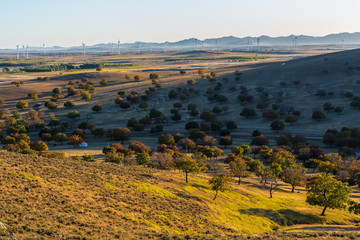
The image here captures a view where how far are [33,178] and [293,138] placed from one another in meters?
76.5

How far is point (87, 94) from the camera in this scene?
161m

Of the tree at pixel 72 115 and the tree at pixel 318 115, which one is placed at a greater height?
the tree at pixel 318 115

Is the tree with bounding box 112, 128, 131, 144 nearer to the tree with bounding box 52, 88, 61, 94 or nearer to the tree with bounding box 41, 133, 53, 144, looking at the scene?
the tree with bounding box 41, 133, 53, 144

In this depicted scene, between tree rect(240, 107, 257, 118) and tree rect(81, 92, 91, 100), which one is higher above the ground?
tree rect(81, 92, 91, 100)

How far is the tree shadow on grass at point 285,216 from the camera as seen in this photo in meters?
Result: 47.5

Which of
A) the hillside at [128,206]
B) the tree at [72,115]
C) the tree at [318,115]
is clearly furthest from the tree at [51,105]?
the tree at [318,115]

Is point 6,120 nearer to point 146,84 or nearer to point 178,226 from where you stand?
point 146,84

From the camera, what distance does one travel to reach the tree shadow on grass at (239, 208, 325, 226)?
47456mm

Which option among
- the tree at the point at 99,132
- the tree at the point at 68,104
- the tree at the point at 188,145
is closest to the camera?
the tree at the point at 188,145

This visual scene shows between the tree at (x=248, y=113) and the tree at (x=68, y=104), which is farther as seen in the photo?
the tree at (x=68, y=104)

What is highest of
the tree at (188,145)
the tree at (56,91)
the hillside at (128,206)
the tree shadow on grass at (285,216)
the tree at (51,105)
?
the tree at (56,91)

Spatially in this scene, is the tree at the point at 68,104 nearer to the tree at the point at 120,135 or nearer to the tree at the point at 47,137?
the tree at the point at 47,137

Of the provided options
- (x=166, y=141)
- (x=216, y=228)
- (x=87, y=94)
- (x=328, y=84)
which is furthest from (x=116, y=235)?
(x=328, y=84)

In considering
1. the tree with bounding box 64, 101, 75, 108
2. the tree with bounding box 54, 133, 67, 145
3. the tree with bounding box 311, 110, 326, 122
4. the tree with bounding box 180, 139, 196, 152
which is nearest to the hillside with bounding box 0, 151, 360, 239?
the tree with bounding box 180, 139, 196, 152
